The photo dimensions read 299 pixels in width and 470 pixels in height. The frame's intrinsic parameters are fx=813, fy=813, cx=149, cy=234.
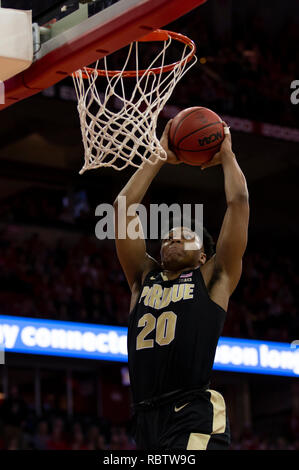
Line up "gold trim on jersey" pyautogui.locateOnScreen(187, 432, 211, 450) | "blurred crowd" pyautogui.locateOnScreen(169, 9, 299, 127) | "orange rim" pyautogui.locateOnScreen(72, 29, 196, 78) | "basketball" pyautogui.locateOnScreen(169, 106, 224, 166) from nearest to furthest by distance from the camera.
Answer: "gold trim on jersey" pyautogui.locateOnScreen(187, 432, 211, 450) < "basketball" pyautogui.locateOnScreen(169, 106, 224, 166) < "orange rim" pyautogui.locateOnScreen(72, 29, 196, 78) < "blurred crowd" pyautogui.locateOnScreen(169, 9, 299, 127)

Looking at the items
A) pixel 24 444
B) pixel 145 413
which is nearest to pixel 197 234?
pixel 145 413

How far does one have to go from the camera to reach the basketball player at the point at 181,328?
126 inches

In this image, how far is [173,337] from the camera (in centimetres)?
328

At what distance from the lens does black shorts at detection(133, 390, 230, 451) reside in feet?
10.4

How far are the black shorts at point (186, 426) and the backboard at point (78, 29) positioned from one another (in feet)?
4.88

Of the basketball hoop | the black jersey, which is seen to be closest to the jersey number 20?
the black jersey

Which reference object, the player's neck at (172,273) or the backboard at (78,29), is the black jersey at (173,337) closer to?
the player's neck at (172,273)

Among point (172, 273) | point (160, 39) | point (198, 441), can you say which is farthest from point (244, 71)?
point (198, 441)

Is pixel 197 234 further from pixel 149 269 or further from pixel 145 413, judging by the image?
pixel 145 413

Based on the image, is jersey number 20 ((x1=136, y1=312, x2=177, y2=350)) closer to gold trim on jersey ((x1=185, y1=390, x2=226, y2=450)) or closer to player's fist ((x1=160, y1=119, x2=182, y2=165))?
gold trim on jersey ((x1=185, y1=390, x2=226, y2=450))

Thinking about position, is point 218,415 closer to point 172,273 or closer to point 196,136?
point 172,273

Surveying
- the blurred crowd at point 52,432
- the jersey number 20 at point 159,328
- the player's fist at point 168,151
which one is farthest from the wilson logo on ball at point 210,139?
the blurred crowd at point 52,432

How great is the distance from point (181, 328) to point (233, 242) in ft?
1.40

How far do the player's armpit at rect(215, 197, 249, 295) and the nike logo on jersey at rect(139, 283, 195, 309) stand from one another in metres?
0.16
